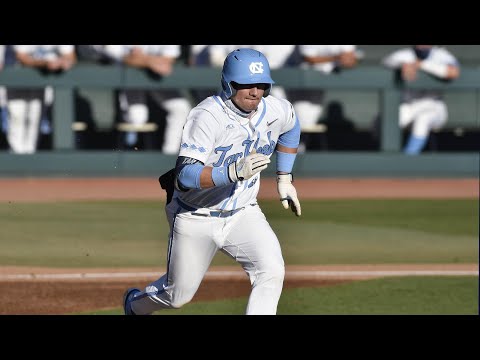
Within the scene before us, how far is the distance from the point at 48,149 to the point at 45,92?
1.70 metres

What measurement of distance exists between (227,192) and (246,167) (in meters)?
0.69

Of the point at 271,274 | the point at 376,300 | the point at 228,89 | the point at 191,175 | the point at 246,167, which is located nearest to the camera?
the point at 246,167

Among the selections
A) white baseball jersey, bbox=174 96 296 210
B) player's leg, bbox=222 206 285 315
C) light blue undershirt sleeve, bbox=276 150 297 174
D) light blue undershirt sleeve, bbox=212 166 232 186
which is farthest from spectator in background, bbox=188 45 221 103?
light blue undershirt sleeve, bbox=212 166 232 186

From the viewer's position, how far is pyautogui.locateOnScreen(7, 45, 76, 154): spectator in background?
86.7ft

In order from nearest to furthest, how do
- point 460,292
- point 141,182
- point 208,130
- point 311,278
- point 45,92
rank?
1. point 208,130
2. point 460,292
3. point 311,278
4. point 141,182
5. point 45,92

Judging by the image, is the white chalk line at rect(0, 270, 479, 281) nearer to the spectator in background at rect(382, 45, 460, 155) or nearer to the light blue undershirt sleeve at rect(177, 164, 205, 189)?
the light blue undershirt sleeve at rect(177, 164, 205, 189)

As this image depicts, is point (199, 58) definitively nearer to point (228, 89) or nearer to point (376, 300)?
point (376, 300)

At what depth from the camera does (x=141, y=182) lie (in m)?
25.2

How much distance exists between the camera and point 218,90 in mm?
27781

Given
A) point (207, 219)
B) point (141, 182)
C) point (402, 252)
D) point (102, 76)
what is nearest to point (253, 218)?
point (207, 219)

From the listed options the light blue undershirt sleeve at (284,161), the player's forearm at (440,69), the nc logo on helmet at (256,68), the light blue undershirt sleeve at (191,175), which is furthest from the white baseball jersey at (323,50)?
the light blue undershirt sleeve at (191,175)

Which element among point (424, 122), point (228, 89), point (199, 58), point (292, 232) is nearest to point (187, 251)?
point (228, 89)

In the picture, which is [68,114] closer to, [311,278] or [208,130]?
[311,278]

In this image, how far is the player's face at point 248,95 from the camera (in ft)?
20.8
